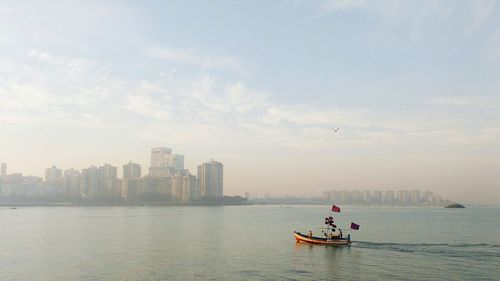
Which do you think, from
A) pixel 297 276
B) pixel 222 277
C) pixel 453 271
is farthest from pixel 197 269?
pixel 453 271

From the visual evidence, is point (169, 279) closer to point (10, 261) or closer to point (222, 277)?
point (222, 277)

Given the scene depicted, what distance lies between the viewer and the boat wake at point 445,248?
72.9 m

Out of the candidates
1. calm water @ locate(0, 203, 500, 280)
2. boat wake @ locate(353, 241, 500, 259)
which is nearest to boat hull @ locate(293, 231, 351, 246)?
calm water @ locate(0, 203, 500, 280)

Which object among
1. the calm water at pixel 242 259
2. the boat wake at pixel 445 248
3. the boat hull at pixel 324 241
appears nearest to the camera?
the calm water at pixel 242 259

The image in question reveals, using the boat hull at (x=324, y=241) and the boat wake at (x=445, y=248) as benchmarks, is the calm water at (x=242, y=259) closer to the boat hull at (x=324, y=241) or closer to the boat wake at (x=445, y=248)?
the boat wake at (x=445, y=248)

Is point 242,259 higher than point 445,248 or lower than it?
higher

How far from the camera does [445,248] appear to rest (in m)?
80.0

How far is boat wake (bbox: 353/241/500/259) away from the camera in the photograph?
72938 millimetres

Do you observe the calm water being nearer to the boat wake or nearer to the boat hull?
the boat wake

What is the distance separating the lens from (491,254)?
7306cm

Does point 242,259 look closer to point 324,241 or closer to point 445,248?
point 324,241

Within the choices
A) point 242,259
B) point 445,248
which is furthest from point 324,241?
point 242,259

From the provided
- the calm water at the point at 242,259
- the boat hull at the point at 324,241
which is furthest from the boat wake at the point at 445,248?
the boat hull at the point at 324,241

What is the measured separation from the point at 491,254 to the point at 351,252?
21709mm
